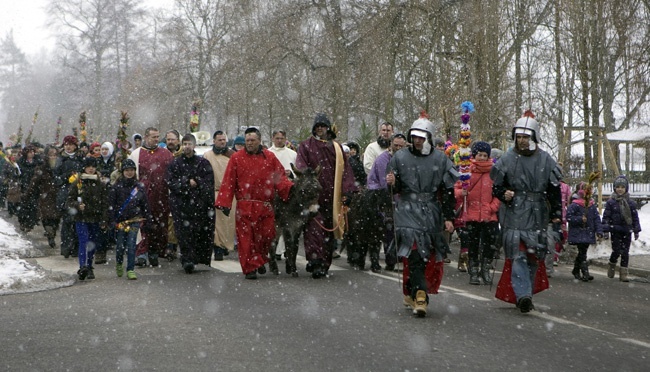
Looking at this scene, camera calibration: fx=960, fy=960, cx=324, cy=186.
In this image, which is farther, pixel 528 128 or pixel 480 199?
pixel 480 199

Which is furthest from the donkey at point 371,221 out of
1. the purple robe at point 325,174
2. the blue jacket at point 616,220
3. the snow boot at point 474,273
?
the blue jacket at point 616,220

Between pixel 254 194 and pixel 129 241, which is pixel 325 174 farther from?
pixel 129 241

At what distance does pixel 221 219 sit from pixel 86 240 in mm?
3310

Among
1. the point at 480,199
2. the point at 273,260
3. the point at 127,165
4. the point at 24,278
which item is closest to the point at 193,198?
the point at 127,165

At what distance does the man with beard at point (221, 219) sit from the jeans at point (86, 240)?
2.78 meters

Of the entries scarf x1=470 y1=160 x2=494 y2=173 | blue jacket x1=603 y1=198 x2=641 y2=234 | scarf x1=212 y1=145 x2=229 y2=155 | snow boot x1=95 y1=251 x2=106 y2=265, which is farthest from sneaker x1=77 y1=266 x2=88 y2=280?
blue jacket x1=603 y1=198 x2=641 y2=234

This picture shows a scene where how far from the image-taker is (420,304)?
8.69 m

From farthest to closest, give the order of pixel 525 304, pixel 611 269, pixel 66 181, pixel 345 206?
pixel 66 181 < pixel 611 269 < pixel 345 206 < pixel 525 304

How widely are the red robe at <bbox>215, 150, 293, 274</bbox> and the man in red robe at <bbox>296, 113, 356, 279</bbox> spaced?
1.30 ft

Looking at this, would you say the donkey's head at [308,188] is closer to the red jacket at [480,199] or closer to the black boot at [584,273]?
the red jacket at [480,199]

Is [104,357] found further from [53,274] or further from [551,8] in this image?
[551,8]

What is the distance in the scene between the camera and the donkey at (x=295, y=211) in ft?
39.3

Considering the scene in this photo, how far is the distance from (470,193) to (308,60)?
75.6 feet

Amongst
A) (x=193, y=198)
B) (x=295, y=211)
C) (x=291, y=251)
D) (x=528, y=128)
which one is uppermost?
(x=528, y=128)
